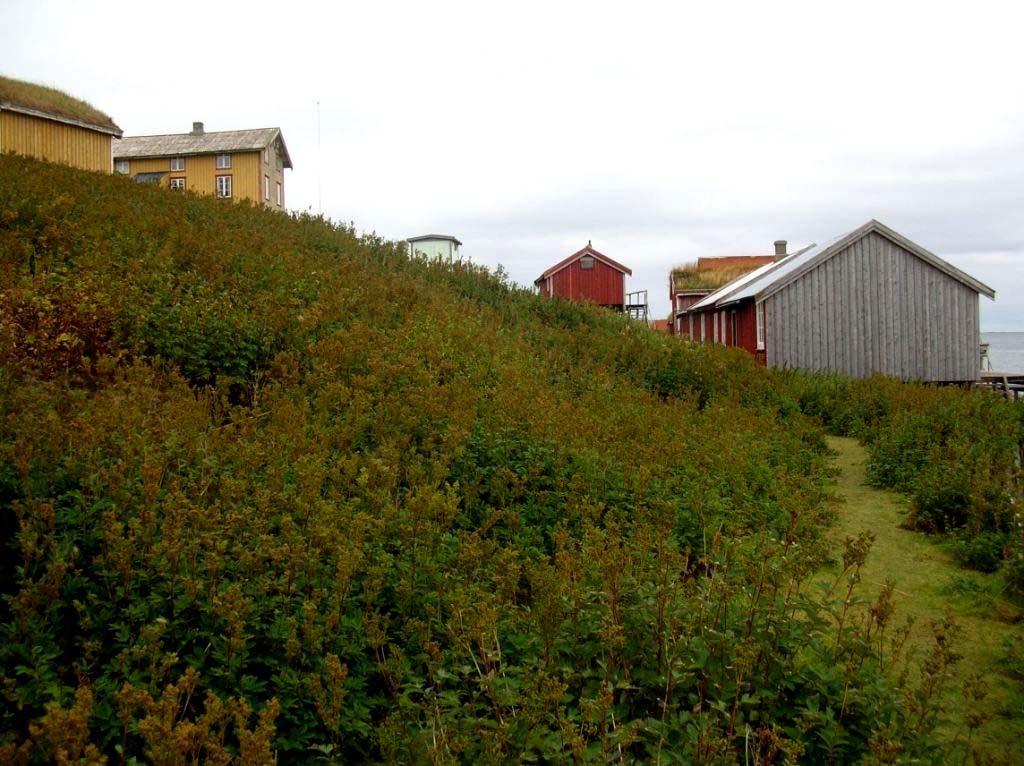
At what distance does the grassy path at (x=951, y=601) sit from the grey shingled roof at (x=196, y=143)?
40.8 metres

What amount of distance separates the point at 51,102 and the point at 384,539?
2637cm

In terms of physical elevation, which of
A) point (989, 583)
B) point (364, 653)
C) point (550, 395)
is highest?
point (550, 395)

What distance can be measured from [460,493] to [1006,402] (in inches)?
441

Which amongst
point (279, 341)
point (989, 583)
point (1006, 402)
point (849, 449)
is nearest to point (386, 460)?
point (279, 341)

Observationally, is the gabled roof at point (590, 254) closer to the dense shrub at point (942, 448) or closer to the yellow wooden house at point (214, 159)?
the yellow wooden house at point (214, 159)

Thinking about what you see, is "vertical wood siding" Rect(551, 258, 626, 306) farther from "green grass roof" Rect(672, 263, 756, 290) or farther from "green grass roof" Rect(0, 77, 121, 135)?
"green grass roof" Rect(0, 77, 121, 135)

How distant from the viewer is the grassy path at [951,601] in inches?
181

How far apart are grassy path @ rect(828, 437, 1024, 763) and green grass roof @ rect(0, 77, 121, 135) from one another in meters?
25.3

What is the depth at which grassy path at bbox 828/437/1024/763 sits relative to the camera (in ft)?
15.1

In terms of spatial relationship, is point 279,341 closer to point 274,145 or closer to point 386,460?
point 386,460

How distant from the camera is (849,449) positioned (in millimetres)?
13500

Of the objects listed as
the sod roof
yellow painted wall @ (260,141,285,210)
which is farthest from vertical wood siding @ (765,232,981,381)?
yellow painted wall @ (260,141,285,210)

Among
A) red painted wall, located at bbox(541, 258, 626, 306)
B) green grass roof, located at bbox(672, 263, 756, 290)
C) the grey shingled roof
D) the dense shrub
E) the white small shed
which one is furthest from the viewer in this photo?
green grass roof, located at bbox(672, 263, 756, 290)

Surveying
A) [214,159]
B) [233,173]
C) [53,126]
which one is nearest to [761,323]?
[53,126]
